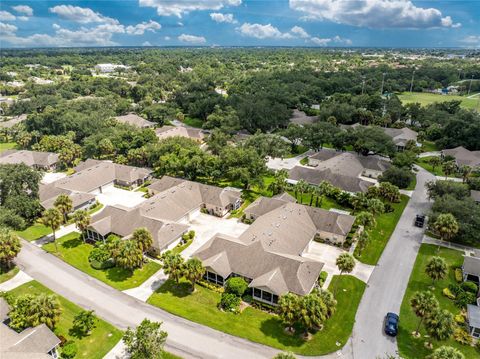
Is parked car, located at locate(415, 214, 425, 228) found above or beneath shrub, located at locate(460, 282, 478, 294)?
above

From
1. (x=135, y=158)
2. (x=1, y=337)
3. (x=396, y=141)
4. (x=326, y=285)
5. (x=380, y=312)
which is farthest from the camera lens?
(x=396, y=141)

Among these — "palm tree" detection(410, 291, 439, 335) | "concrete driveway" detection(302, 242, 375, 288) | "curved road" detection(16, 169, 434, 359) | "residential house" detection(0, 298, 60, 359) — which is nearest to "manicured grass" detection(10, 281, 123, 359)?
"curved road" detection(16, 169, 434, 359)

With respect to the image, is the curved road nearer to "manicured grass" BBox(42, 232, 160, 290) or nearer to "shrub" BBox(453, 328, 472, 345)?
"manicured grass" BBox(42, 232, 160, 290)

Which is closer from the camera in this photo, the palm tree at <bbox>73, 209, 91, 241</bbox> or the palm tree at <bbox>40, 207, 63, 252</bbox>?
the palm tree at <bbox>40, 207, 63, 252</bbox>

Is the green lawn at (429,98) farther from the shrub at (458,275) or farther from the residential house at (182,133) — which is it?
the shrub at (458,275)

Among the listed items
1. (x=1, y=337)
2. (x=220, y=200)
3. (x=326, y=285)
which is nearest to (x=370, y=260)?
(x=326, y=285)

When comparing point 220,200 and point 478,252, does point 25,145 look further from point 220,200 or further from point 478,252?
point 478,252

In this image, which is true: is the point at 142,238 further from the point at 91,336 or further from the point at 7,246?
the point at 7,246
